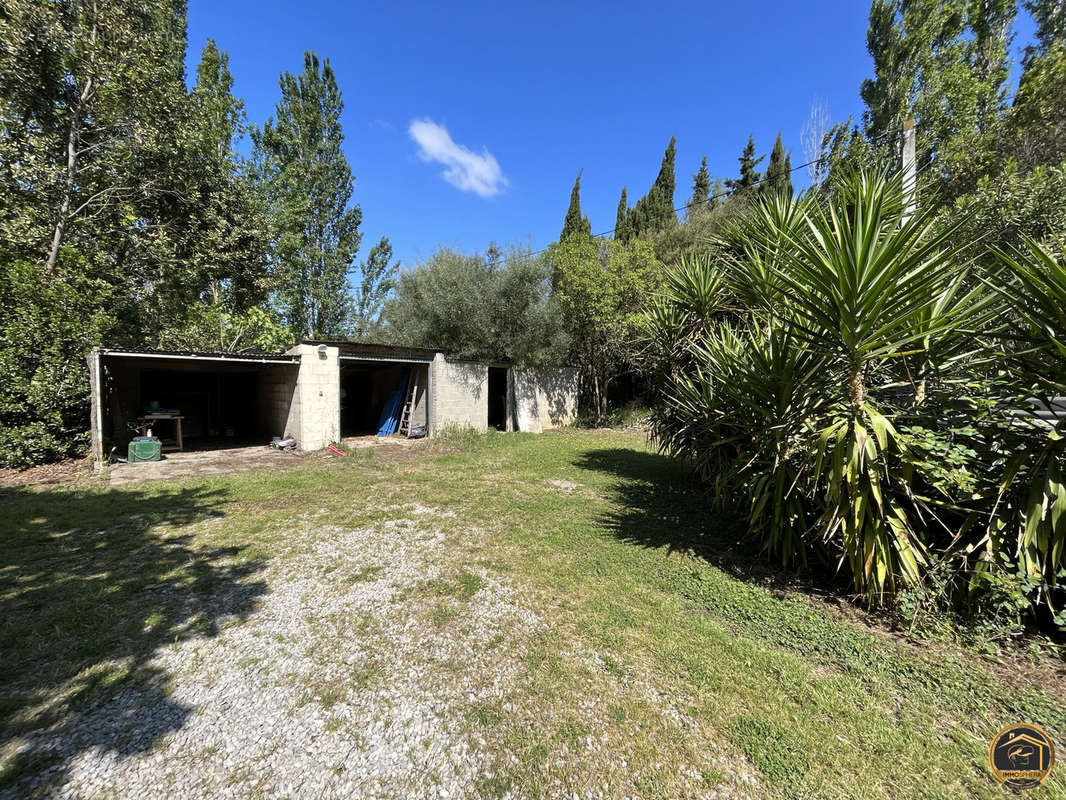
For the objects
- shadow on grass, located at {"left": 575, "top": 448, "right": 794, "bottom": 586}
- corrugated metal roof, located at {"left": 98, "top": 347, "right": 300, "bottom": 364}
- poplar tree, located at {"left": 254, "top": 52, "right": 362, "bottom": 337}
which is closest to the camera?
shadow on grass, located at {"left": 575, "top": 448, "right": 794, "bottom": 586}

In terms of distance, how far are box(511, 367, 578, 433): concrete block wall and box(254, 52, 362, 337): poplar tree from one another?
8.76 m

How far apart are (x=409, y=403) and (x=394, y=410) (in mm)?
694

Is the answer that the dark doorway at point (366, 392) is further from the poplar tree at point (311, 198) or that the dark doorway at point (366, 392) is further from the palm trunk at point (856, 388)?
the palm trunk at point (856, 388)

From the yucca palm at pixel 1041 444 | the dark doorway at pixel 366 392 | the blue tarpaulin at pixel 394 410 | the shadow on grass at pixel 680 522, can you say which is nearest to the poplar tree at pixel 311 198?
the dark doorway at pixel 366 392

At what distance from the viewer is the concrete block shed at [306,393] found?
8.36m

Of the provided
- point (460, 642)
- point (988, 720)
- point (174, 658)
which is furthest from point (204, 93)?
point (988, 720)

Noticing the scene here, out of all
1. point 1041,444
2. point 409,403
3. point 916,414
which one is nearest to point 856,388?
point 916,414

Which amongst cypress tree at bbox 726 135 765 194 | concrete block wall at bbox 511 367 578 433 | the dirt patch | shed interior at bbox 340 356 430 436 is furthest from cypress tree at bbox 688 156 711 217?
the dirt patch

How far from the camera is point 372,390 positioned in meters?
13.4

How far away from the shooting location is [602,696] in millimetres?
2016

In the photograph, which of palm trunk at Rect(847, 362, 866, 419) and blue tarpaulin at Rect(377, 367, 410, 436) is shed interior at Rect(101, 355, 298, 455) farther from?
palm trunk at Rect(847, 362, 866, 419)

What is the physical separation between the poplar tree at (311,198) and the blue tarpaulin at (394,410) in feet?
20.5

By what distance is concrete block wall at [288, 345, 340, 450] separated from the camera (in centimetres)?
857

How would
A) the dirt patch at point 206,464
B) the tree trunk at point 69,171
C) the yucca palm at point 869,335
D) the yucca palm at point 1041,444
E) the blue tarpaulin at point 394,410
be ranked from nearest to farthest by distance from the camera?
the yucca palm at point 1041,444
the yucca palm at point 869,335
the dirt patch at point 206,464
the tree trunk at point 69,171
the blue tarpaulin at point 394,410
